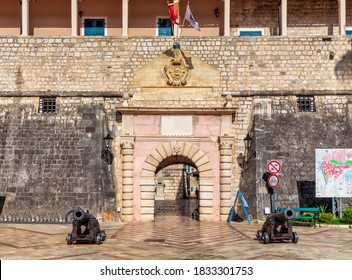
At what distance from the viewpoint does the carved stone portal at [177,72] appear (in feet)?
69.1

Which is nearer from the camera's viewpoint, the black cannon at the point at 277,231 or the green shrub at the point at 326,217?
the black cannon at the point at 277,231

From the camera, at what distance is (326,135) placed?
20.8 m

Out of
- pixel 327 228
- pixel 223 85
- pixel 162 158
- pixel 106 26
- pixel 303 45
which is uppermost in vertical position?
pixel 106 26

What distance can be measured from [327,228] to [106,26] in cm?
1512

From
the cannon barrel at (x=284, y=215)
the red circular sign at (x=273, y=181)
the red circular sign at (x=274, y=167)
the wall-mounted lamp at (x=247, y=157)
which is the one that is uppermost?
the wall-mounted lamp at (x=247, y=157)

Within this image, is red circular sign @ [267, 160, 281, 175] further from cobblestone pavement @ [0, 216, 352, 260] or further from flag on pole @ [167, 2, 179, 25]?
flag on pole @ [167, 2, 179, 25]

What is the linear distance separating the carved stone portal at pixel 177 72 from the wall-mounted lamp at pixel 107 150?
10.6 ft

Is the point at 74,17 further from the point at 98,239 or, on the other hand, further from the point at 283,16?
the point at 98,239

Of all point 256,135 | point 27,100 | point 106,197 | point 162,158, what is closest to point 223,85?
point 256,135

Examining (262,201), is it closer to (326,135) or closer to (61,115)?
(326,135)

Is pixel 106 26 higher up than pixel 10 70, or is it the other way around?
pixel 106 26

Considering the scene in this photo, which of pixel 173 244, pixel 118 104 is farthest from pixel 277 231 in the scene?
pixel 118 104

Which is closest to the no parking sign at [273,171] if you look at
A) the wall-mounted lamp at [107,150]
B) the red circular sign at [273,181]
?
the red circular sign at [273,181]

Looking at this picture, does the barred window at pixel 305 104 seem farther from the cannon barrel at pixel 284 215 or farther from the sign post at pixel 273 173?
the cannon barrel at pixel 284 215
